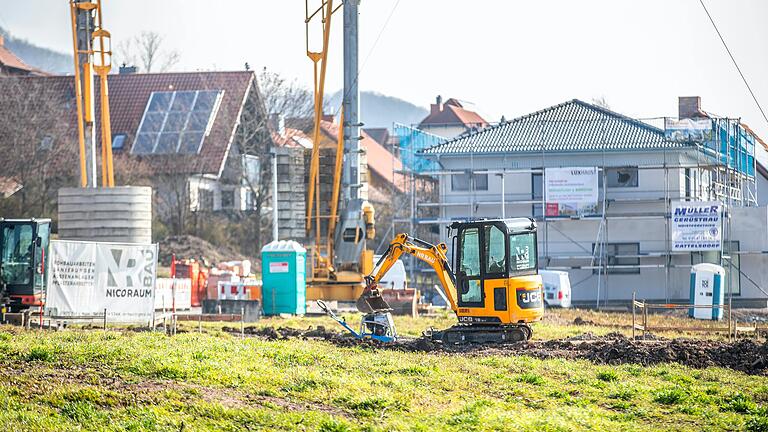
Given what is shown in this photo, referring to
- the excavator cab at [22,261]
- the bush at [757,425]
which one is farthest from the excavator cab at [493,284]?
the bush at [757,425]

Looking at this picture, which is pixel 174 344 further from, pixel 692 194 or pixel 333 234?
pixel 692 194

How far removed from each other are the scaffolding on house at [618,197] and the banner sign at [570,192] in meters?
0.29

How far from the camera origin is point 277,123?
68.1 metres

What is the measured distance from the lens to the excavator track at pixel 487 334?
24.9 meters

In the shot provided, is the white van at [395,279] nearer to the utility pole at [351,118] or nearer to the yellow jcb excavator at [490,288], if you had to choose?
the utility pole at [351,118]

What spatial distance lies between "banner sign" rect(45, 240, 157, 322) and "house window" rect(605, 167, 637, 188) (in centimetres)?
2948

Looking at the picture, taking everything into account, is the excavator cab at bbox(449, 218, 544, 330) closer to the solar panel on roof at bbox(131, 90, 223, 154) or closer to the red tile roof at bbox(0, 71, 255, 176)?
the red tile roof at bbox(0, 71, 255, 176)

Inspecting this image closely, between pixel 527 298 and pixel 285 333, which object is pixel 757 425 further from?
pixel 285 333

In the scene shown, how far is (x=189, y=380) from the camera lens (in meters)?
15.1

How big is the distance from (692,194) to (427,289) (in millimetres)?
13159

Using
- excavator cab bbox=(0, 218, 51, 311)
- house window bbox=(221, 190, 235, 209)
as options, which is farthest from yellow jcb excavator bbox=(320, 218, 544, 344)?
house window bbox=(221, 190, 235, 209)

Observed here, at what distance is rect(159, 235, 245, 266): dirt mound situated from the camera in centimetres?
5322

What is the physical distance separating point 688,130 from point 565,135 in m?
6.40

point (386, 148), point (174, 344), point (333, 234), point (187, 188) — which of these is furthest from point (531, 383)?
point (386, 148)
